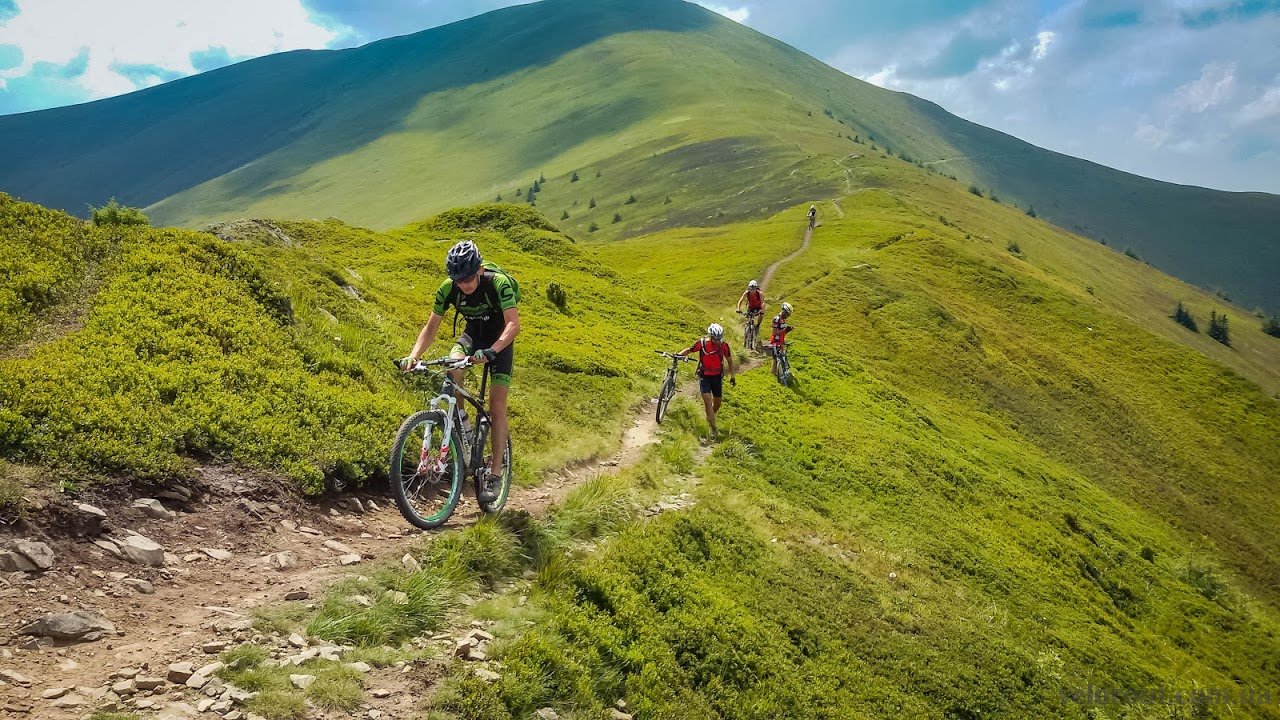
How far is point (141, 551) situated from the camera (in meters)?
8.31

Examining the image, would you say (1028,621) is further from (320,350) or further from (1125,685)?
(320,350)

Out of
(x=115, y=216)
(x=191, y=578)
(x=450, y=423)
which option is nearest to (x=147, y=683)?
(x=191, y=578)

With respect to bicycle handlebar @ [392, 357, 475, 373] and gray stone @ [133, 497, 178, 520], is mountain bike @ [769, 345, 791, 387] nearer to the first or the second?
bicycle handlebar @ [392, 357, 475, 373]

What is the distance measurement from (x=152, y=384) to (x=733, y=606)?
10.7m

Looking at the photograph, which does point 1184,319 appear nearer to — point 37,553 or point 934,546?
point 934,546

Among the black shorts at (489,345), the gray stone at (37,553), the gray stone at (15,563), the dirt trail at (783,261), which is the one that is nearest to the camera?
the gray stone at (15,563)

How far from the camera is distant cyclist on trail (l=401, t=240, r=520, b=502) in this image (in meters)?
10.5

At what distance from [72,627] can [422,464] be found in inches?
167

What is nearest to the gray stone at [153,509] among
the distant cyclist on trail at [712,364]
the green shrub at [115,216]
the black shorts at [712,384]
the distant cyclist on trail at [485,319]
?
the distant cyclist on trail at [485,319]

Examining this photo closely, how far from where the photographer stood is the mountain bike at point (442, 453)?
32.7ft

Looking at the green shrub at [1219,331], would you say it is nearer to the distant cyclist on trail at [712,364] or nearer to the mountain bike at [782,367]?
the mountain bike at [782,367]

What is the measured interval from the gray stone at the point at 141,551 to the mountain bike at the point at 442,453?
281 cm

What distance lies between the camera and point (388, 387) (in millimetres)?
15656

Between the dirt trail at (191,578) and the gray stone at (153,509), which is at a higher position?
the gray stone at (153,509)
